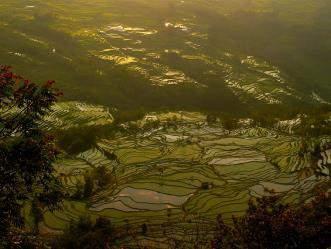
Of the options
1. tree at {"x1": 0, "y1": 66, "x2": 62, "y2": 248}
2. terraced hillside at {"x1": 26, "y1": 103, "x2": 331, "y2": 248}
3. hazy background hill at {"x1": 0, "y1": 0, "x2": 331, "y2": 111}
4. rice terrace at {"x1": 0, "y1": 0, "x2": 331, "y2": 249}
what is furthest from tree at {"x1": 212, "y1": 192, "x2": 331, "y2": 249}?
hazy background hill at {"x1": 0, "y1": 0, "x2": 331, "y2": 111}

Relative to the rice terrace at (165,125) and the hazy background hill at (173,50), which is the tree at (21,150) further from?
the hazy background hill at (173,50)

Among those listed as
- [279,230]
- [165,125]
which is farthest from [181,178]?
[279,230]

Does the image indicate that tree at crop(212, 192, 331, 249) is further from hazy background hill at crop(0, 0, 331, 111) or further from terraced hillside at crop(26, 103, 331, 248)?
hazy background hill at crop(0, 0, 331, 111)

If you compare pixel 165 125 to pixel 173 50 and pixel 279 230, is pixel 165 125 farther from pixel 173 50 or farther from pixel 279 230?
pixel 173 50

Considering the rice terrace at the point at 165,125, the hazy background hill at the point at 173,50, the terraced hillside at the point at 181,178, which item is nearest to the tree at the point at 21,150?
the rice terrace at the point at 165,125

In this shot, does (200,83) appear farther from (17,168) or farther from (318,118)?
(17,168)

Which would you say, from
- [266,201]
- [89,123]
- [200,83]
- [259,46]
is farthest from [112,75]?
[266,201]

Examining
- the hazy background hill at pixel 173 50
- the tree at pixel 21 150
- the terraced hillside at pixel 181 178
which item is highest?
the tree at pixel 21 150
